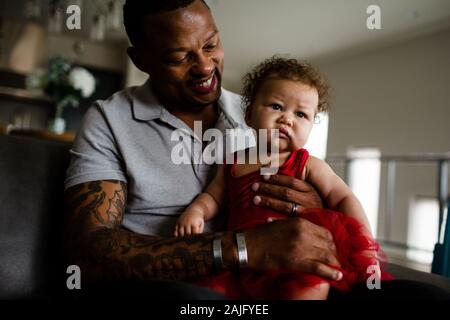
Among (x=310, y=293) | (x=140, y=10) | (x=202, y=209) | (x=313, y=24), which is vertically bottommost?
(x=310, y=293)

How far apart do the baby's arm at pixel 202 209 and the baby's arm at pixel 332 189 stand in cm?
26

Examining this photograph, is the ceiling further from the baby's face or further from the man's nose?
A: the baby's face

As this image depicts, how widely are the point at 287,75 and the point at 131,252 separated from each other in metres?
0.63

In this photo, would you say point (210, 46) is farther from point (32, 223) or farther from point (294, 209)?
point (32, 223)

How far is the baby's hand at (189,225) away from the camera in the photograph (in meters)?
1.12

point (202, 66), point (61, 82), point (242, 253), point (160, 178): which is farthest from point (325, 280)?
point (61, 82)

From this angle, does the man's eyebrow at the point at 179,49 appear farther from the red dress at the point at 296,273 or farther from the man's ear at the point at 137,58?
the red dress at the point at 296,273

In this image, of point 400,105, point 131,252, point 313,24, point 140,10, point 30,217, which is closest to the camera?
point 131,252

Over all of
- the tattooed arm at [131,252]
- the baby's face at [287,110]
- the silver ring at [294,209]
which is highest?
the baby's face at [287,110]

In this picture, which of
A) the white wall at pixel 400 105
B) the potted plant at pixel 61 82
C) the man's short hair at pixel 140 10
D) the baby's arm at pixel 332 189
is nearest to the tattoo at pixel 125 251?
the baby's arm at pixel 332 189

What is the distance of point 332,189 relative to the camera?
45.4 inches
